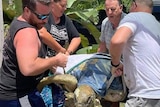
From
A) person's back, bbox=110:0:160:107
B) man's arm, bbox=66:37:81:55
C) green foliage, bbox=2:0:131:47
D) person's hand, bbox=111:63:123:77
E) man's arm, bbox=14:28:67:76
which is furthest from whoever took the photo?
green foliage, bbox=2:0:131:47

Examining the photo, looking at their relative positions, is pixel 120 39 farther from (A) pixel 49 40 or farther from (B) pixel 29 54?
(A) pixel 49 40

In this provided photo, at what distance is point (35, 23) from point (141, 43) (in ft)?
2.62

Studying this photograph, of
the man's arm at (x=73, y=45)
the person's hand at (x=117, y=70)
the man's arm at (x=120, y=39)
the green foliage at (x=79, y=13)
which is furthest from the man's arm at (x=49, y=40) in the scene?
the green foliage at (x=79, y=13)

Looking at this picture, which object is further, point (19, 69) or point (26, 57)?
point (19, 69)

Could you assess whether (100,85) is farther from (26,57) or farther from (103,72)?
(26,57)

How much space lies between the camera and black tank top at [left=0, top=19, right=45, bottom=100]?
2844 mm

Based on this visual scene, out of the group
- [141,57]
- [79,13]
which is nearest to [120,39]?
[141,57]

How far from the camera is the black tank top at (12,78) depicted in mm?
2844

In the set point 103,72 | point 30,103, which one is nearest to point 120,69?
point 103,72

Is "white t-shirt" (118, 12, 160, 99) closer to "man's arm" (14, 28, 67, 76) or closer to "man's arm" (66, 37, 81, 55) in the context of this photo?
"man's arm" (14, 28, 67, 76)

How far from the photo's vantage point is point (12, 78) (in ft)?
9.47

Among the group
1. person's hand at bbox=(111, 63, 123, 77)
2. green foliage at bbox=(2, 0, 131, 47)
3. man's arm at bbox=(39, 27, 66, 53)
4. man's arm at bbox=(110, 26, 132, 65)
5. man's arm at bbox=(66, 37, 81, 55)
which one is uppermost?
man's arm at bbox=(110, 26, 132, 65)

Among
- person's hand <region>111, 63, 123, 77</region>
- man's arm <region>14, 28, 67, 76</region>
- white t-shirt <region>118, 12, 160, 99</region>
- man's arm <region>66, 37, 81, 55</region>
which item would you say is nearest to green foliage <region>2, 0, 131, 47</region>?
man's arm <region>66, 37, 81, 55</region>

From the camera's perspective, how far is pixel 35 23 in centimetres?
285
